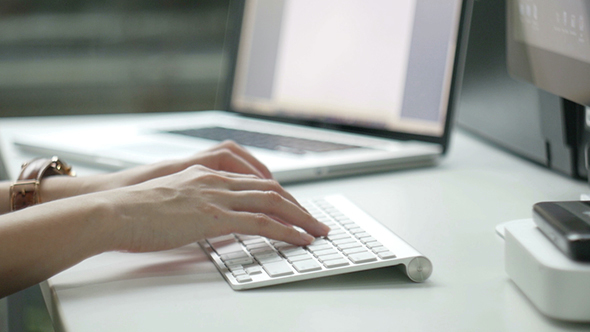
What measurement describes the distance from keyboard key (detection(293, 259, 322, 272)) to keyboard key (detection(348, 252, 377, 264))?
1.3 inches

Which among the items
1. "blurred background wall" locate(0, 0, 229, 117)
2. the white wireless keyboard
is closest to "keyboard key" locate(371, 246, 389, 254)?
the white wireless keyboard

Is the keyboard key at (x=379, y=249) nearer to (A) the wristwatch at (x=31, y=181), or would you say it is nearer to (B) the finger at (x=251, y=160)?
(B) the finger at (x=251, y=160)

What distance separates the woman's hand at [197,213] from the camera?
0.59m

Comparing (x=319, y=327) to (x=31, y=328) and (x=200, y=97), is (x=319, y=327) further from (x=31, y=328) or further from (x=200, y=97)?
(x=200, y=97)

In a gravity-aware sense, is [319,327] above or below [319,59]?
below

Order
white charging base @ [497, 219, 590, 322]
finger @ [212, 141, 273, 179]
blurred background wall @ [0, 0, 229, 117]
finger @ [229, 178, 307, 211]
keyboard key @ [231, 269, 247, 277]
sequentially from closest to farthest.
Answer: white charging base @ [497, 219, 590, 322] < keyboard key @ [231, 269, 247, 277] < finger @ [229, 178, 307, 211] < finger @ [212, 141, 273, 179] < blurred background wall @ [0, 0, 229, 117]

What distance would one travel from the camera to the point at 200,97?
215cm

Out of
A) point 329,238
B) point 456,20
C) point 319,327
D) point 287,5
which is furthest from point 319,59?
point 319,327

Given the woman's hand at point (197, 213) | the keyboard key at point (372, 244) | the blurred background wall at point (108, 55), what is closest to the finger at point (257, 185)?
the woman's hand at point (197, 213)

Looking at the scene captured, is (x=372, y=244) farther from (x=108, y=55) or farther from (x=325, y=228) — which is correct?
(x=108, y=55)

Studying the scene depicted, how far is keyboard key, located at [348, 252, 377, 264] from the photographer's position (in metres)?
0.56

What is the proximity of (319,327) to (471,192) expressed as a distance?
0.45 meters

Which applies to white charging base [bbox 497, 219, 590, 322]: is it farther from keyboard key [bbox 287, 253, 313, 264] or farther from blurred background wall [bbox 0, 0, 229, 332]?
blurred background wall [bbox 0, 0, 229, 332]

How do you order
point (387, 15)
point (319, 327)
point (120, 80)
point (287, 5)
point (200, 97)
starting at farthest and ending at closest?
1. point (200, 97)
2. point (120, 80)
3. point (287, 5)
4. point (387, 15)
5. point (319, 327)
